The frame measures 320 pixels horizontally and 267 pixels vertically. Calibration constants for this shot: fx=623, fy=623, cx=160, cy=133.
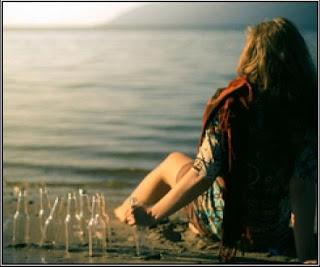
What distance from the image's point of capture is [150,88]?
40.3 feet

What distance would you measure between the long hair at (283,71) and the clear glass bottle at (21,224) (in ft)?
6.13

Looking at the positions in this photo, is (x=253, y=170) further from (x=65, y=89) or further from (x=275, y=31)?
(x=65, y=89)

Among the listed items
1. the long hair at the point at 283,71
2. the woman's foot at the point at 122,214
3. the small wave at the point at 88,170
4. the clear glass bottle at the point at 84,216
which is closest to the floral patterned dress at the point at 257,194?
the long hair at the point at 283,71

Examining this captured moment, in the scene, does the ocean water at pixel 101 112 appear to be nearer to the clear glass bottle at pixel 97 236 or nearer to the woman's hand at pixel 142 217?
the clear glass bottle at pixel 97 236

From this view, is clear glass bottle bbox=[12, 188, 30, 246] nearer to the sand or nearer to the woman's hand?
the sand

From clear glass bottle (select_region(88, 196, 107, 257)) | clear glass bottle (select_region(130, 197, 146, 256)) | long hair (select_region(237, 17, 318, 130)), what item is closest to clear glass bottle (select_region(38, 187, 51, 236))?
clear glass bottle (select_region(88, 196, 107, 257))

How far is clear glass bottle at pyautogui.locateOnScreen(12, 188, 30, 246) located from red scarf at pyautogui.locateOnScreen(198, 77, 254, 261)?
4.58 ft

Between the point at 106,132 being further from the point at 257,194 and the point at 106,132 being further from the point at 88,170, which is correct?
the point at 257,194

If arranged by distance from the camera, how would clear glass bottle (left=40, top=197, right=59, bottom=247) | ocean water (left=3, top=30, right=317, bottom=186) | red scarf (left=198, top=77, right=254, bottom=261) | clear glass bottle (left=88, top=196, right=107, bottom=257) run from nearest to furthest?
red scarf (left=198, top=77, right=254, bottom=261) < clear glass bottle (left=88, top=196, right=107, bottom=257) < clear glass bottle (left=40, top=197, right=59, bottom=247) < ocean water (left=3, top=30, right=317, bottom=186)

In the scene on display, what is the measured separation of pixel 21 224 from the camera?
4523 mm

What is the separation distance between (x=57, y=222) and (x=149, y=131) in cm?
384

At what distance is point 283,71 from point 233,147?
513 mm

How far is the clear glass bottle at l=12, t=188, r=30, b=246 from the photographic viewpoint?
418 cm

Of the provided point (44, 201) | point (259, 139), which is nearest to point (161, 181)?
point (259, 139)
